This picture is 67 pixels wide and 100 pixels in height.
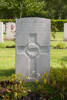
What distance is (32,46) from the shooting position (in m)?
5.79

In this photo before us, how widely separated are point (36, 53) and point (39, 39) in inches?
11.2

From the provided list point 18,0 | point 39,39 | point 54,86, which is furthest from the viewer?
point 18,0

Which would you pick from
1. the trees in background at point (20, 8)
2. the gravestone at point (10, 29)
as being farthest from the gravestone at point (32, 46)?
the trees in background at point (20, 8)

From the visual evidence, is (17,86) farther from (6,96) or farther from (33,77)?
(33,77)

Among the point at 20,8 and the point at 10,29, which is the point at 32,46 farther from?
the point at 20,8

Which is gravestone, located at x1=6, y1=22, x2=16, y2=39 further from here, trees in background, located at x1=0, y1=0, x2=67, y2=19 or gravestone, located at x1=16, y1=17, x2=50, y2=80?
trees in background, located at x1=0, y1=0, x2=67, y2=19

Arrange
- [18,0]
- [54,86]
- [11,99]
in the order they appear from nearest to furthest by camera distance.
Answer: [11,99] → [54,86] → [18,0]

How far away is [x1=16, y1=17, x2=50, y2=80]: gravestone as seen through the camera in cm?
570

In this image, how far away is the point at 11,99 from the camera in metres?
4.83

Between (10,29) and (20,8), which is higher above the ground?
(20,8)

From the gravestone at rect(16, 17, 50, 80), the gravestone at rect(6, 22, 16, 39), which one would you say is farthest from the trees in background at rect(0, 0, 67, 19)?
the gravestone at rect(16, 17, 50, 80)

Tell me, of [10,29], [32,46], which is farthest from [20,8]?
[32,46]

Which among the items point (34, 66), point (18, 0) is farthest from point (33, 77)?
point (18, 0)

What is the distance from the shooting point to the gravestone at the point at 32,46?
18.7 ft
